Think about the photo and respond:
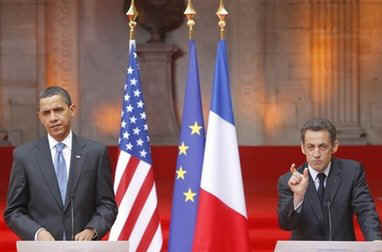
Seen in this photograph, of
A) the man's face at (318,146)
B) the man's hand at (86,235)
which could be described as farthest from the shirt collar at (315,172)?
the man's hand at (86,235)

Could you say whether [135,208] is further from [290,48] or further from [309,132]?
[290,48]

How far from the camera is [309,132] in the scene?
15.3 ft

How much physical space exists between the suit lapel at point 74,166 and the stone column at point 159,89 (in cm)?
1027

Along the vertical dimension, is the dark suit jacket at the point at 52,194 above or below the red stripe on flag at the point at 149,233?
above

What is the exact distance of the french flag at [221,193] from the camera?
5980 mm

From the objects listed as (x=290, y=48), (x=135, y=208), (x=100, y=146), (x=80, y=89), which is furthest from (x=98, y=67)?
(x=100, y=146)

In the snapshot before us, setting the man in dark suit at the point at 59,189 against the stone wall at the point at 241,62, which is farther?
the stone wall at the point at 241,62

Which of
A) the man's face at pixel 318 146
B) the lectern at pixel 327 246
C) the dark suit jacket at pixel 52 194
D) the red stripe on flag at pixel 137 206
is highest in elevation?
the man's face at pixel 318 146

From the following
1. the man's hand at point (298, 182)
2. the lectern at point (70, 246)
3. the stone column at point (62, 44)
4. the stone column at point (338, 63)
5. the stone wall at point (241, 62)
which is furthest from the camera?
the stone column at point (62, 44)

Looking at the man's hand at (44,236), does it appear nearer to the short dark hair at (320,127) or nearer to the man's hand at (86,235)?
the man's hand at (86,235)

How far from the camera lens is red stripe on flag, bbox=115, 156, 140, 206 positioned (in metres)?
7.81

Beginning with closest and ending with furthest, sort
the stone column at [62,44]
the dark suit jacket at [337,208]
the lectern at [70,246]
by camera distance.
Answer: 1. the lectern at [70,246]
2. the dark suit jacket at [337,208]
3. the stone column at [62,44]

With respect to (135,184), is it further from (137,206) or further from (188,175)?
(188,175)

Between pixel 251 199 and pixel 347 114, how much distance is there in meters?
3.93
